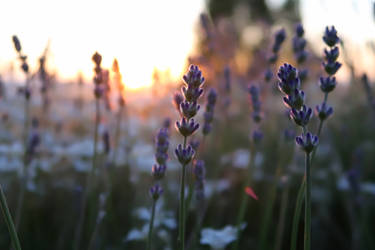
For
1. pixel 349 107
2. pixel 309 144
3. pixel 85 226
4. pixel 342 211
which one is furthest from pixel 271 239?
pixel 349 107

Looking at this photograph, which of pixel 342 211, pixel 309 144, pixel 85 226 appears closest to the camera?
pixel 309 144

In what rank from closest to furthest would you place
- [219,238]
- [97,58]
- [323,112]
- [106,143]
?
[323,112]
[97,58]
[219,238]
[106,143]

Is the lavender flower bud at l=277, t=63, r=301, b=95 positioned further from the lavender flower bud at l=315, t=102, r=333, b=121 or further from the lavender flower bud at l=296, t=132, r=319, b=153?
the lavender flower bud at l=315, t=102, r=333, b=121

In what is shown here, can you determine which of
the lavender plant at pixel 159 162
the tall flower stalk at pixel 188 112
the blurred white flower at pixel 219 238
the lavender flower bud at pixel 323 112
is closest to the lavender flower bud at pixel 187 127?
the tall flower stalk at pixel 188 112

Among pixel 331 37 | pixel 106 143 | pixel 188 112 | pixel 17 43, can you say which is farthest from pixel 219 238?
pixel 17 43

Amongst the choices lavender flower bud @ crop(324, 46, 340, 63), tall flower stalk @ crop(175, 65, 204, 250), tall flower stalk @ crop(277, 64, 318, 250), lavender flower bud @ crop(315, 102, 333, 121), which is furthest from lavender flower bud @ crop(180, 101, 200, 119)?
lavender flower bud @ crop(324, 46, 340, 63)

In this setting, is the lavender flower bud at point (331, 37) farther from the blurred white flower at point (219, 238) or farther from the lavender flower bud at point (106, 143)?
the lavender flower bud at point (106, 143)

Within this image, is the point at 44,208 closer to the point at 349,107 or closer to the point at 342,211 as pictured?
the point at 342,211

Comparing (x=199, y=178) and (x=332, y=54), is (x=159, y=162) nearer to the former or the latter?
(x=199, y=178)

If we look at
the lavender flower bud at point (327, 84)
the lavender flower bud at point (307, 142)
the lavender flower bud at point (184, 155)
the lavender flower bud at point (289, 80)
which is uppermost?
the lavender flower bud at point (327, 84)
